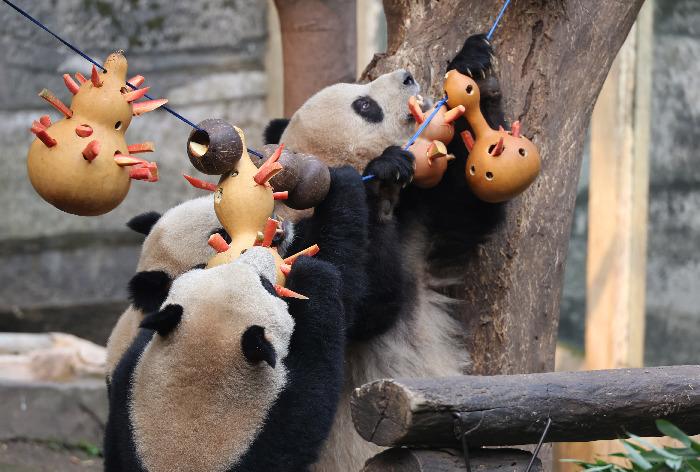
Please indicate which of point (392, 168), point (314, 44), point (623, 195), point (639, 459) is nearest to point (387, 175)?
point (392, 168)

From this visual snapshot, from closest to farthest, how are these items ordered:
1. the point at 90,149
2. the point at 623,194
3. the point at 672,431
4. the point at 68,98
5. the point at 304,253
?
the point at 672,431
the point at 90,149
the point at 304,253
the point at 623,194
the point at 68,98

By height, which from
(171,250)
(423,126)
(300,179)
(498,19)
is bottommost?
(171,250)

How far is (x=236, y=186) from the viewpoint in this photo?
9.37 feet

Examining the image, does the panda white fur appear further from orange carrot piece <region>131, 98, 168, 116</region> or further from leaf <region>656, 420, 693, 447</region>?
leaf <region>656, 420, 693, 447</region>

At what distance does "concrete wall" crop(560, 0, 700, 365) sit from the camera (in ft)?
21.4

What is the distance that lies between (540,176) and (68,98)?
5116mm

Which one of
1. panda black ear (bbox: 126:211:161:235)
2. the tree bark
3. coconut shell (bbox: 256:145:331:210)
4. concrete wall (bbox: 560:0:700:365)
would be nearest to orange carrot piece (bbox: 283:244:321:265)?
coconut shell (bbox: 256:145:331:210)

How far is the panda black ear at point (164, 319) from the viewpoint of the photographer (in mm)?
2785

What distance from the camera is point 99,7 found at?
8227 millimetres

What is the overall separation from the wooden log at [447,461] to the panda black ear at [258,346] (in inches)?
15.0

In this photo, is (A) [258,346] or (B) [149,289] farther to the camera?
(B) [149,289]

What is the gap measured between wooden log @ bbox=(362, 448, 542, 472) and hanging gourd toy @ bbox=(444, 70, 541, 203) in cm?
101

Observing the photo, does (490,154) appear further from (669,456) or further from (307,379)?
(669,456)

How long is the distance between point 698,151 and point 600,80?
2790 mm
